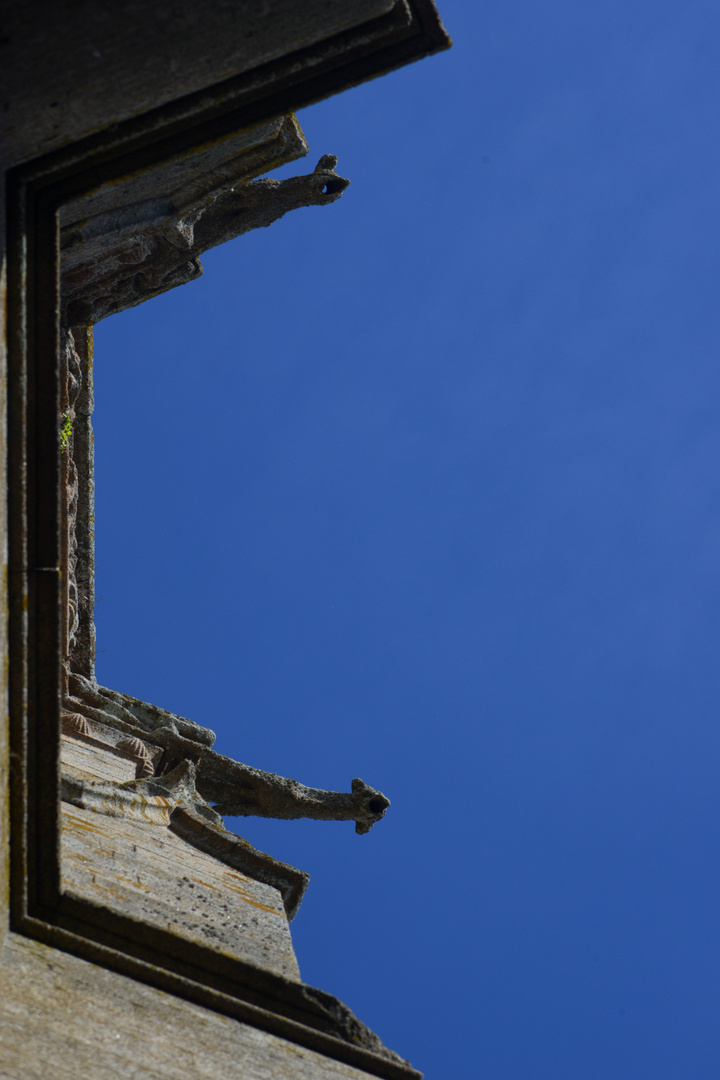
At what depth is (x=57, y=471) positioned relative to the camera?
125 inches

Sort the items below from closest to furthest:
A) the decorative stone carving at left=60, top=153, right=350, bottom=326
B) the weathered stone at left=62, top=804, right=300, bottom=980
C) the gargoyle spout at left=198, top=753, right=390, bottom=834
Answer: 1. the weathered stone at left=62, top=804, right=300, bottom=980
2. the decorative stone carving at left=60, top=153, right=350, bottom=326
3. the gargoyle spout at left=198, top=753, right=390, bottom=834

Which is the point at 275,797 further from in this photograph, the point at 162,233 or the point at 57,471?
the point at 57,471

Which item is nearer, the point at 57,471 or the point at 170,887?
the point at 57,471

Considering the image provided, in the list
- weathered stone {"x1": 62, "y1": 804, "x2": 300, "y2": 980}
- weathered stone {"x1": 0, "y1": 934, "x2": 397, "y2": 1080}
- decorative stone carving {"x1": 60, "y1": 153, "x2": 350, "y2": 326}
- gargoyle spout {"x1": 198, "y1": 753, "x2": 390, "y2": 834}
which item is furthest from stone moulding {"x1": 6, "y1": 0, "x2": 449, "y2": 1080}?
gargoyle spout {"x1": 198, "y1": 753, "x2": 390, "y2": 834}

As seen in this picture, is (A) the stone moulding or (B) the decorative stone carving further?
(B) the decorative stone carving

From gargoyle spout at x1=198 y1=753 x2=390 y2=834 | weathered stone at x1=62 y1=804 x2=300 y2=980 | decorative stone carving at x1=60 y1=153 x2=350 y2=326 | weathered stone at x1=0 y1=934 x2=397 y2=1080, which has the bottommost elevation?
weathered stone at x1=0 y1=934 x2=397 y2=1080

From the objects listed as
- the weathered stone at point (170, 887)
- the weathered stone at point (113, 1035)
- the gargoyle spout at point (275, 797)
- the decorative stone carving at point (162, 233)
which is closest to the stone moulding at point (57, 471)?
the weathered stone at point (113, 1035)

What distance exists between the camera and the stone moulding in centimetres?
301

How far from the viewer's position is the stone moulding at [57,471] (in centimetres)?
301

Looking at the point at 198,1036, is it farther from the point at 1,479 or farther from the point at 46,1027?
the point at 1,479

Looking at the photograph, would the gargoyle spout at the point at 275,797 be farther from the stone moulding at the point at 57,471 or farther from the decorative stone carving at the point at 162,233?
the stone moulding at the point at 57,471

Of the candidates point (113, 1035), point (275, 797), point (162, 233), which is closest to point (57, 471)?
point (113, 1035)

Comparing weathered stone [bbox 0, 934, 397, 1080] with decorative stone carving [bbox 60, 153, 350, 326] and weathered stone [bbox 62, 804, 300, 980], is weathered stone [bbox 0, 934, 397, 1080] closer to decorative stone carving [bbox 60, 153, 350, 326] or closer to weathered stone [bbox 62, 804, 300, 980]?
weathered stone [bbox 62, 804, 300, 980]

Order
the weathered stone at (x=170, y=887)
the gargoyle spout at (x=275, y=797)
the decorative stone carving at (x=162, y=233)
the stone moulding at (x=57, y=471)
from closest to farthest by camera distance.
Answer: the stone moulding at (x=57, y=471) < the weathered stone at (x=170, y=887) < the decorative stone carving at (x=162, y=233) < the gargoyle spout at (x=275, y=797)
